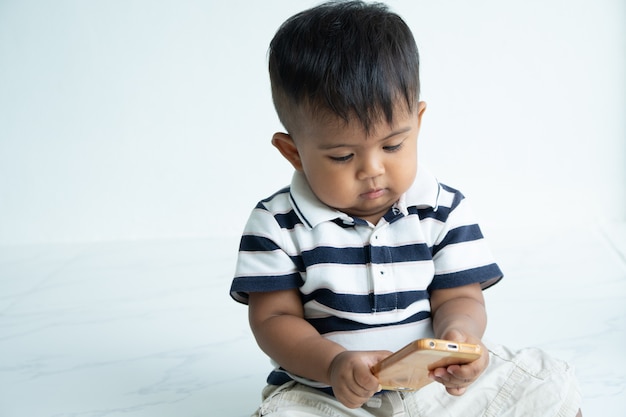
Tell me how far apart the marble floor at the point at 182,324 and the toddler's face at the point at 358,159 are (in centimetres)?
42

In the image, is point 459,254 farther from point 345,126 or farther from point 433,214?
point 345,126

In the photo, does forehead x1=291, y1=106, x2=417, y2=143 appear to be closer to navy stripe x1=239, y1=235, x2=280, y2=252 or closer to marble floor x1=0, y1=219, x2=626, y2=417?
navy stripe x1=239, y1=235, x2=280, y2=252

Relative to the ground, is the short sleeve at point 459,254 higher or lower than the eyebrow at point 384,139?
lower

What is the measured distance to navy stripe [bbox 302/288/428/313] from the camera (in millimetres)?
990

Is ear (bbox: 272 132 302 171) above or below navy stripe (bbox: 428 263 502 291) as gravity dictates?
above

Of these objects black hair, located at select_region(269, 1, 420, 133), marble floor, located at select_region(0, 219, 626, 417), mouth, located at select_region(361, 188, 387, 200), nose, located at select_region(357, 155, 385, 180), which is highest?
black hair, located at select_region(269, 1, 420, 133)

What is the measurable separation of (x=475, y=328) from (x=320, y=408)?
201 mm

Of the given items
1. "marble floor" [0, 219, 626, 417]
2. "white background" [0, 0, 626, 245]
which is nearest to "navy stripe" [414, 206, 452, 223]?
"marble floor" [0, 219, 626, 417]

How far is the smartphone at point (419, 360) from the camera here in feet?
2.53

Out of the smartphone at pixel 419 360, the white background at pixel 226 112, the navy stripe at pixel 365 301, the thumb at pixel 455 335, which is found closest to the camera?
the smartphone at pixel 419 360

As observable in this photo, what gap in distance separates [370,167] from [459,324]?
0.66 feet

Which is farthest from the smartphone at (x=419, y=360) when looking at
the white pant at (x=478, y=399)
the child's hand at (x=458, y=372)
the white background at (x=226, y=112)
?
the white background at (x=226, y=112)

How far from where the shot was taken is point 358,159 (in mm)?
947

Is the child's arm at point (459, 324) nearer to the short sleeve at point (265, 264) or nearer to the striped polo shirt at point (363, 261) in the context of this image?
the striped polo shirt at point (363, 261)
